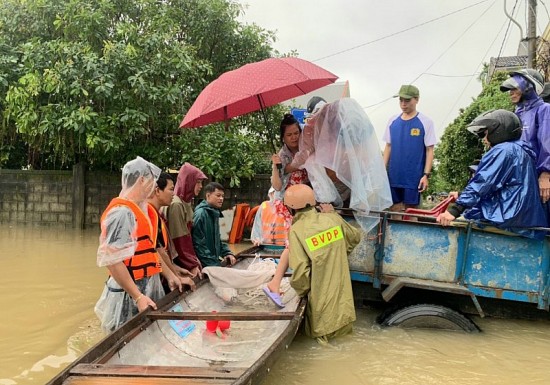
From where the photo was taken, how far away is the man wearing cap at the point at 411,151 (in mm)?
4953

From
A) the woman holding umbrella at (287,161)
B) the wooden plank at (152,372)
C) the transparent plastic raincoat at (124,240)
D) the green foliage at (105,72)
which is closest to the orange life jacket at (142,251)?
the transparent plastic raincoat at (124,240)

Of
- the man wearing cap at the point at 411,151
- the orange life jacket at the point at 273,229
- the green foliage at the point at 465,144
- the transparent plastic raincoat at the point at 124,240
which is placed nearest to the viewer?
the transparent plastic raincoat at the point at 124,240

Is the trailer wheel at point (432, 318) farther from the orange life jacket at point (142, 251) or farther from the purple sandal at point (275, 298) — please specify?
the orange life jacket at point (142, 251)

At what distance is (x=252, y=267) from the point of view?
508 cm

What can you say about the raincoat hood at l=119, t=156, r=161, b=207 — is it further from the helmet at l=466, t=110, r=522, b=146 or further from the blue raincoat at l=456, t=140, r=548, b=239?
the helmet at l=466, t=110, r=522, b=146

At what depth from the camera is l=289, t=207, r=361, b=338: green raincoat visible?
150 inches

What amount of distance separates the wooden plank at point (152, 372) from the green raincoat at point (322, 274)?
4.57 feet

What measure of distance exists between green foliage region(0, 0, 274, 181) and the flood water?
14.3 feet

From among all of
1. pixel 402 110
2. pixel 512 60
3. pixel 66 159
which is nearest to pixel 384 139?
pixel 402 110

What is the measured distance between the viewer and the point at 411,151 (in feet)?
16.3

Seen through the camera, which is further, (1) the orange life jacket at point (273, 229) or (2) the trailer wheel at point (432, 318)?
(1) the orange life jacket at point (273, 229)

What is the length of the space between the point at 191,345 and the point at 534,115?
11.7ft

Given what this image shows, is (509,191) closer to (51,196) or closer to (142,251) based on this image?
(142,251)

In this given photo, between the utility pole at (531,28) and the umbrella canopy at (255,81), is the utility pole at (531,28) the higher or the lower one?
the higher one
